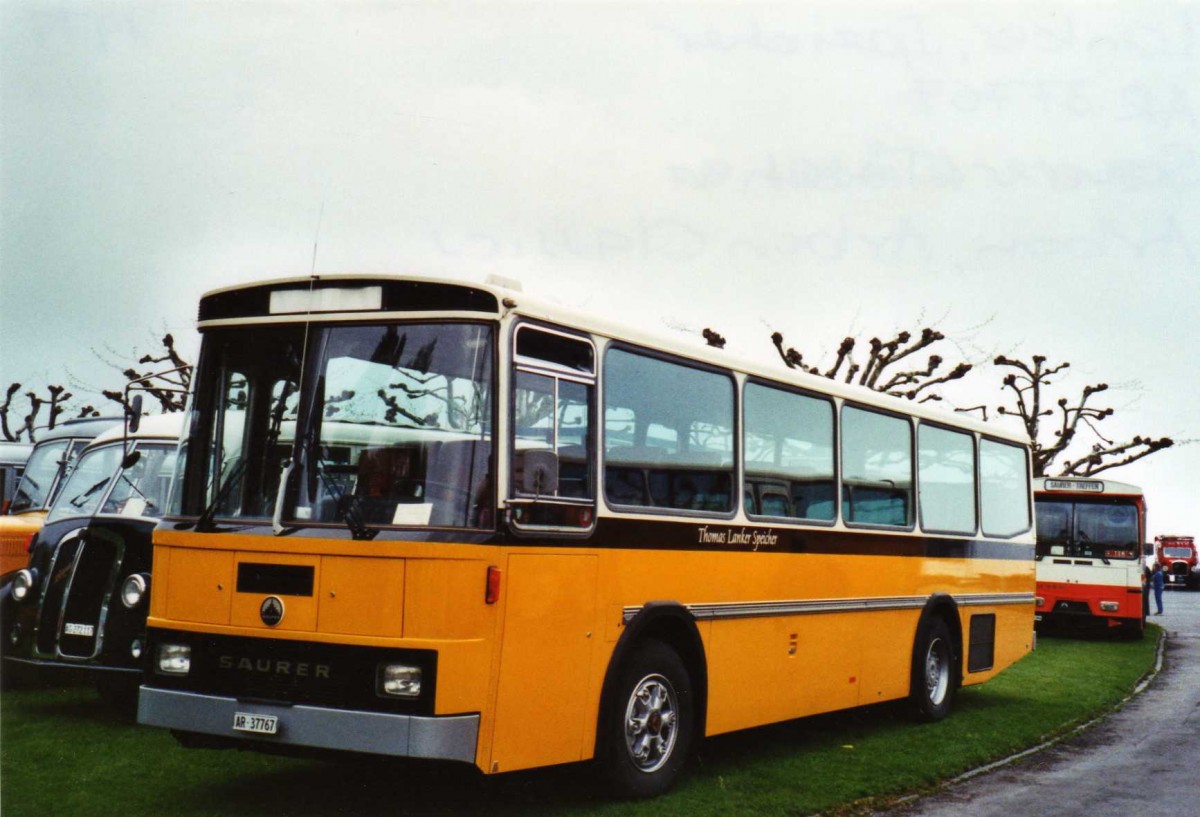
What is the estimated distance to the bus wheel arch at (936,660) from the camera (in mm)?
11812

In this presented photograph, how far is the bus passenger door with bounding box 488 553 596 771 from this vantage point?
21.6ft

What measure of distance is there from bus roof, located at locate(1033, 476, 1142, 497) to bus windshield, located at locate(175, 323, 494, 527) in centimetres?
2011

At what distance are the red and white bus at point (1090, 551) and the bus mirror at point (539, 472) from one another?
19.2 m

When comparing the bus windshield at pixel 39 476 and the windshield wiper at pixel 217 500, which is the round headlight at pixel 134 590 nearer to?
the windshield wiper at pixel 217 500

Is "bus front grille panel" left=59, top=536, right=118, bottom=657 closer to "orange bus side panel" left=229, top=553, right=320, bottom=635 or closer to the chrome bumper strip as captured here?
"orange bus side panel" left=229, top=553, right=320, bottom=635

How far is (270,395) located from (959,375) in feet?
88.7

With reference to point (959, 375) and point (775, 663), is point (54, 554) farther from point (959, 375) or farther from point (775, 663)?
point (959, 375)

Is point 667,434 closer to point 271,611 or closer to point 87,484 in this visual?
point 271,611

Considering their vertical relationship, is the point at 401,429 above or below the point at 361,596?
above

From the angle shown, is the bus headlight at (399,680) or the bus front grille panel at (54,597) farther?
the bus front grille panel at (54,597)

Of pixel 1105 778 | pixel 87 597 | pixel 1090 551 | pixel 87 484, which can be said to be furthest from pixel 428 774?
pixel 1090 551

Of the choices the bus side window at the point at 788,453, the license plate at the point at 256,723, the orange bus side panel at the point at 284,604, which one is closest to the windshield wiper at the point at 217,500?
the orange bus side panel at the point at 284,604

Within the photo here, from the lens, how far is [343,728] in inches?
249

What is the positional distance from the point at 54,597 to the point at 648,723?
536 centimetres
